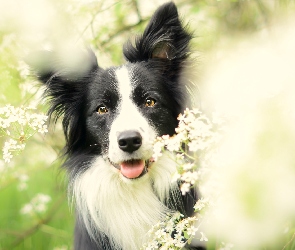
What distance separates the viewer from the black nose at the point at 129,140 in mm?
2824

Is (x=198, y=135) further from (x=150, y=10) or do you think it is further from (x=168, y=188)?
(x=150, y=10)

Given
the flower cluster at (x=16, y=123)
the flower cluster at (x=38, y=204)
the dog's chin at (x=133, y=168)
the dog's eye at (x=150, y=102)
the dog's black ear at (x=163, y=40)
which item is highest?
the dog's black ear at (x=163, y=40)

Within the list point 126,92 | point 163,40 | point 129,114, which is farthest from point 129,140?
point 163,40

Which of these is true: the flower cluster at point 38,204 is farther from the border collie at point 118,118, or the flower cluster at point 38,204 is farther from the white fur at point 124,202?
the white fur at point 124,202

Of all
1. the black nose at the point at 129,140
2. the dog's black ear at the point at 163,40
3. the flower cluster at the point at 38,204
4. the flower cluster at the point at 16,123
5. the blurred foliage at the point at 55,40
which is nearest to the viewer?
the flower cluster at the point at 16,123

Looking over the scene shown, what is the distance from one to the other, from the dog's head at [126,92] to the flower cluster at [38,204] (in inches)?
68.0

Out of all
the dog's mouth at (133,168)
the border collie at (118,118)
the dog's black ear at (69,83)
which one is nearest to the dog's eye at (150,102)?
the border collie at (118,118)

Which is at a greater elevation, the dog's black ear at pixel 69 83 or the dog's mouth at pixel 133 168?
the dog's black ear at pixel 69 83

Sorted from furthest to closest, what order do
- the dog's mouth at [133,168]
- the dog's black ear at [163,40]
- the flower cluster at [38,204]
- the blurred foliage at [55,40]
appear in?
the flower cluster at [38,204] → the blurred foliage at [55,40] → the dog's black ear at [163,40] → the dog's mouth at [133,168]

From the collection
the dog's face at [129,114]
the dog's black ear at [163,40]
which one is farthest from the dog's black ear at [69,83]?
the dog's black ear at [163,40]

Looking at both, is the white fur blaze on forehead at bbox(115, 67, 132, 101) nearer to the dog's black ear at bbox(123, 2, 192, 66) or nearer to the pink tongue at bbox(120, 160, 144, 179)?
the dog's black ear at bbox(123, 2, 192, 66)

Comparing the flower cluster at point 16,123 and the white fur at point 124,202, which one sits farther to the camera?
the white fur at point 124,202

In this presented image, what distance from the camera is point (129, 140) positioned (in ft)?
9.28

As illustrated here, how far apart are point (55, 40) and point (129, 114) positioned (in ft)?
5.24
